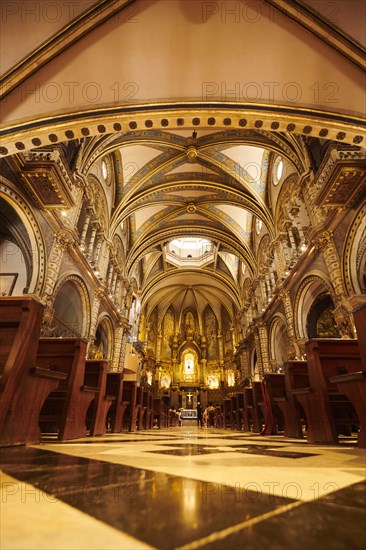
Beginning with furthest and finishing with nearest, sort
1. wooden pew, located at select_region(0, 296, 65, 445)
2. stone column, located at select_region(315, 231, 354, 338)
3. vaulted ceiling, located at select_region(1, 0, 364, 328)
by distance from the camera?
stone column, located at select_region(315, 231, 354, 338)
vaulted ceiling, located at select_region(1, 0, 364, 328)
wooden pew, located at select_region(0, 296, 65, 445)

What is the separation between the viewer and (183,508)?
0.90m

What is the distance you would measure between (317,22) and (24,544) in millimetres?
6532

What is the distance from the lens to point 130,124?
547cm

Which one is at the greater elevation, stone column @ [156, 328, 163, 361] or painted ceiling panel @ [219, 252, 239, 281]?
painted ceiling panel @ [219, 252, 239, 281]

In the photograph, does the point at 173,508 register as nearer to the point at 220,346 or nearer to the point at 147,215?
the point at 147,215

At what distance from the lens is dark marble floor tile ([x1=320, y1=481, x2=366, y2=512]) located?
3.13ft

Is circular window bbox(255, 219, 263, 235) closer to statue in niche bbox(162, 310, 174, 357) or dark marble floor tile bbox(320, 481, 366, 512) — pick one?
statue in niche bbox(162, 310, 174, 357)

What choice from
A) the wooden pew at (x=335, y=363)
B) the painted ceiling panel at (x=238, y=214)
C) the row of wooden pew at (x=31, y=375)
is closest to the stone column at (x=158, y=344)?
the painted ceiling panel at (x=238, y=214)

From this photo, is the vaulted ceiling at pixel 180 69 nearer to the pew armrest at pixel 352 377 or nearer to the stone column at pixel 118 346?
the pew armrest at pixel 352 377

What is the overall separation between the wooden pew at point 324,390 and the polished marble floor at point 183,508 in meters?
2.45

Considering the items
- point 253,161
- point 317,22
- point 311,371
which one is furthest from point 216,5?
point 253,161

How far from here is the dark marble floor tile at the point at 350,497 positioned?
3.13 ft

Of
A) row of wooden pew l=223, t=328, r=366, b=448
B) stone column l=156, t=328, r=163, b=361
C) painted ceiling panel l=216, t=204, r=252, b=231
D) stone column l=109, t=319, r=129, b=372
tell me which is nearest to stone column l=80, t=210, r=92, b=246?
stone column l=109, t=319, r=129, b=372

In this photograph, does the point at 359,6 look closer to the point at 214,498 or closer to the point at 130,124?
the point at 130,124
